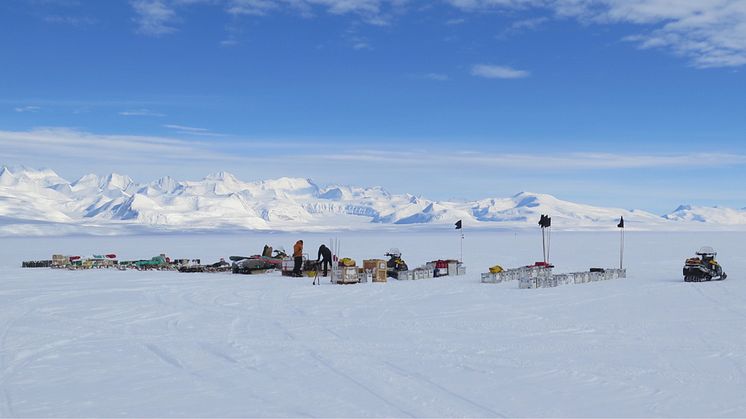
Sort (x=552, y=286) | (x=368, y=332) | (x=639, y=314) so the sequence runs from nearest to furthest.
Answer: (x=368, y=332)
(x=639, y=314)
(x=552, y=286)

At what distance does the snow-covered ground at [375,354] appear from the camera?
9.05 m

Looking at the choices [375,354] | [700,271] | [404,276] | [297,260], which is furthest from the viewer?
[297,260]

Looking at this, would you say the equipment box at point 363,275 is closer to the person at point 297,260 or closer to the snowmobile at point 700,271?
the person at point 297,260

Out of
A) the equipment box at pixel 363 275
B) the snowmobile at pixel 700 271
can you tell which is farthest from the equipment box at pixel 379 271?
the snowmobile at pixel 700 271

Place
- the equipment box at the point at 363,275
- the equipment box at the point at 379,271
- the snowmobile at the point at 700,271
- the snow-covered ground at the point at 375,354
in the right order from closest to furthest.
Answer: the snow-covered ground at the point at 375,354
the snowmobile at the point at 700,271
the equipment box at the point at 379,271
the equipment box at the point at 363,275

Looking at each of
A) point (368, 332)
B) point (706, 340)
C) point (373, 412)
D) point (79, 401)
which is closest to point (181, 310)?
point (368, 332)

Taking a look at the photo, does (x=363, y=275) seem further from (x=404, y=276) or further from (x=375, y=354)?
(x=375, y=354)

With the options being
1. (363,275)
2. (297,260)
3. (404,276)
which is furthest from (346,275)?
(297,260)

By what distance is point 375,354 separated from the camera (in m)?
12.1

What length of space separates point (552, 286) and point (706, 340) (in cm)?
1171

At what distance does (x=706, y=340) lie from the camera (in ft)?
43.7

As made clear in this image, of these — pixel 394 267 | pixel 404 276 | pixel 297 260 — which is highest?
pixel 297 260

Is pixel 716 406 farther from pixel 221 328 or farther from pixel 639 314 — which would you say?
pixel 221 328

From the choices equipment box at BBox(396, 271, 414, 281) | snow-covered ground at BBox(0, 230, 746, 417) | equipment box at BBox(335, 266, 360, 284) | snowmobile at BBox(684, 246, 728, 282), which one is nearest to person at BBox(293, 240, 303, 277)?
equipment box at BBox(335, 266, 360, 284)
